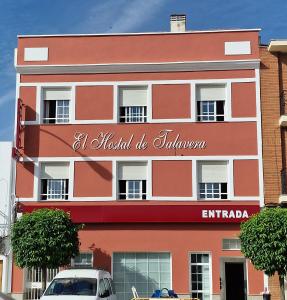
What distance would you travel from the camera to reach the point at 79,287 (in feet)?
52.7

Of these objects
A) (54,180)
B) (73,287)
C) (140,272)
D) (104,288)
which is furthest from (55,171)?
(73,287)

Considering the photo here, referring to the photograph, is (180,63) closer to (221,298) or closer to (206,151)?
(206,151)

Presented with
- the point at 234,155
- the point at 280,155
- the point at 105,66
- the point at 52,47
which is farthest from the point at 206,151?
the point at 52,47

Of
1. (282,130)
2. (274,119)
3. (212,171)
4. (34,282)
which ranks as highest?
(274,119)

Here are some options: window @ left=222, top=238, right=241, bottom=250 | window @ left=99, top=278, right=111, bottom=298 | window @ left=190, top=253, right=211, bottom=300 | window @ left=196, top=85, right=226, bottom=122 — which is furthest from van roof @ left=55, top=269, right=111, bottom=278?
window @ left=196, top=85, right=226, bottom=122

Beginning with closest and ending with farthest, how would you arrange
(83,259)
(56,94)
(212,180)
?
(83,259), (212,180), (56,94)

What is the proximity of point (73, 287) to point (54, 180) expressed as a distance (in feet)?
28.8

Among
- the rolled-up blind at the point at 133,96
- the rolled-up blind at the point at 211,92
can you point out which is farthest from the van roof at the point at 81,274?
the rolled-up blind at the point at 211,92

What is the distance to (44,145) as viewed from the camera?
79.9 feet

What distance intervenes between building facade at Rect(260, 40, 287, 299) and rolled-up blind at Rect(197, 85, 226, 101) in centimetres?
173

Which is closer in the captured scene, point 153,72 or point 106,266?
point 106,266

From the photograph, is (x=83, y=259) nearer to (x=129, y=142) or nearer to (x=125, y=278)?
(x=125, y=278)

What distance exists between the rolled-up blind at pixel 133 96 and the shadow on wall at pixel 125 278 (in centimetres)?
631

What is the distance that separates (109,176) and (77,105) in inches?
136
